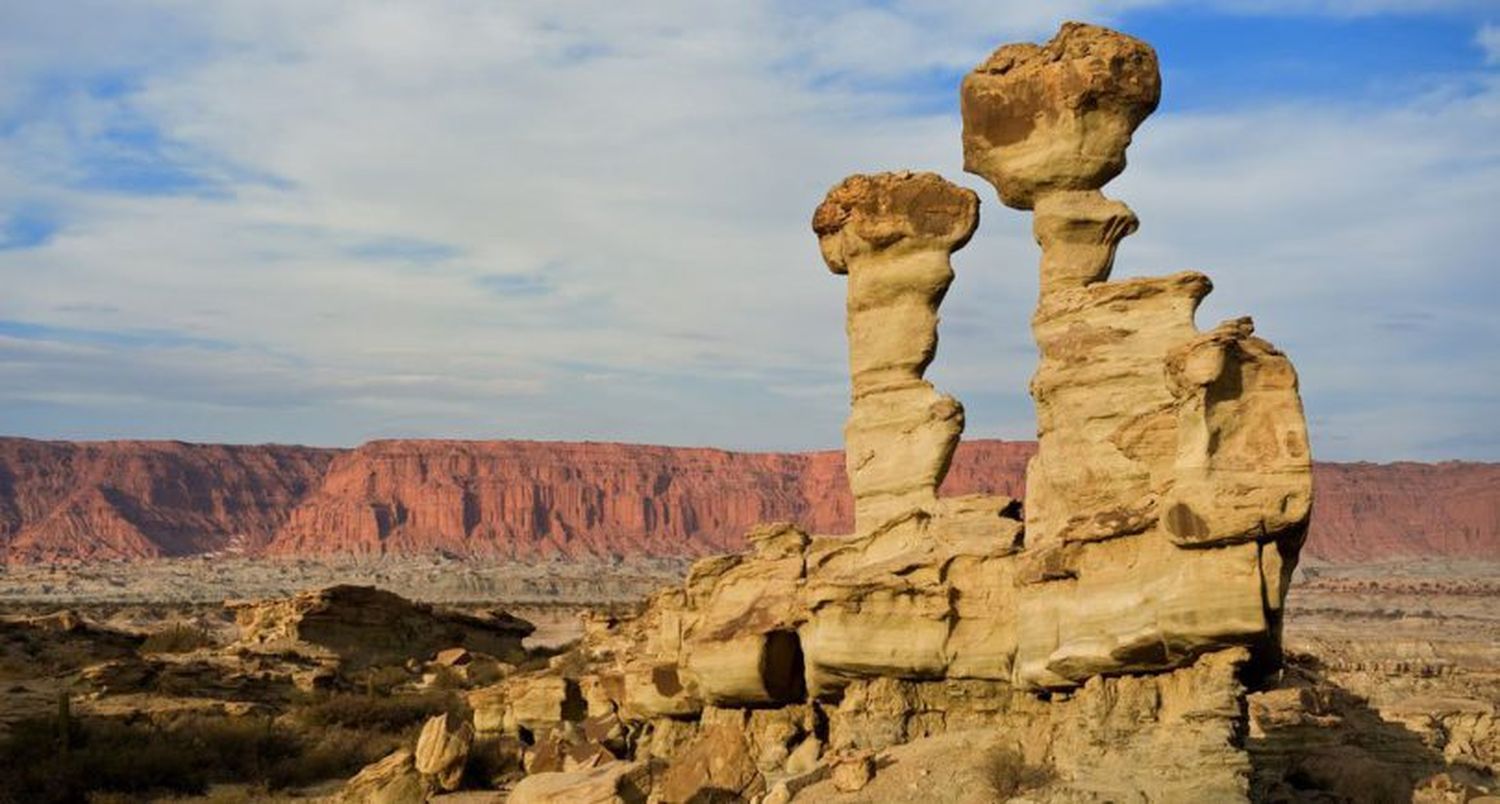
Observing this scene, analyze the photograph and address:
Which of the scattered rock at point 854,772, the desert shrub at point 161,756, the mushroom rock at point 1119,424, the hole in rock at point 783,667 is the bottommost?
the desert shrub at point 161,756

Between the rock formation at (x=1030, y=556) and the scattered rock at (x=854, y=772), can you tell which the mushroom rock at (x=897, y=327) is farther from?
the scattered rock at (x=854, y=772)

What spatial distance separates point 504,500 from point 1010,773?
511 feet

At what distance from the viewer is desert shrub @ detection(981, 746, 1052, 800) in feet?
45.2

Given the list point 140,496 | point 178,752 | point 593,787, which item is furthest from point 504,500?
Result: point 593,787

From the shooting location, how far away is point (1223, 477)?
41.2 feet

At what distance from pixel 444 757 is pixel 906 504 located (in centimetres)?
677

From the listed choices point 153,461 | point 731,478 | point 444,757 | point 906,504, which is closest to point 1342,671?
point 906,504

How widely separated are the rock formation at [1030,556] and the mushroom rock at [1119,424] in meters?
0.03

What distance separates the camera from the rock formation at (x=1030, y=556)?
41.4 ft

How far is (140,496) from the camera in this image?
167875mm

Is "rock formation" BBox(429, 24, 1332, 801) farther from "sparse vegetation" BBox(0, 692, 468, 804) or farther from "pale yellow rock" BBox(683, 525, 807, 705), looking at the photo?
"sparse vegetation" BBox(0, 692, 468, 804)

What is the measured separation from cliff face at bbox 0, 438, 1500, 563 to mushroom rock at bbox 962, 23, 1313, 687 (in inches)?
5250

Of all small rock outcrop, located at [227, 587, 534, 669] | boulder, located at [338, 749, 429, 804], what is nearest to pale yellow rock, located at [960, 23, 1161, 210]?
boulder, located at [338, 749, 429, 804]

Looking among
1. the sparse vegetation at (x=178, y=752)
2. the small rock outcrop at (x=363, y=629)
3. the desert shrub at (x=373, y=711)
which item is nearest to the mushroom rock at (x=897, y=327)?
the sparse vegetation at (x=178, y=752)
